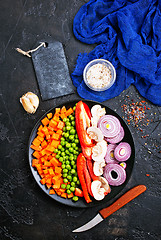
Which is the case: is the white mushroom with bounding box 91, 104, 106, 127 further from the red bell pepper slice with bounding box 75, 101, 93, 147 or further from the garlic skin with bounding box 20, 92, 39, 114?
the garlic skin with bounding box 20, 92, 39, 114

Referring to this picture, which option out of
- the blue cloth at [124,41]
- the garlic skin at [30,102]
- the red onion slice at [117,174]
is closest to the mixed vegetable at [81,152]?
the red onion slice at [117,174]

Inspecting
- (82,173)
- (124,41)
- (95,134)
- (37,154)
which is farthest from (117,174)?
(124,41)

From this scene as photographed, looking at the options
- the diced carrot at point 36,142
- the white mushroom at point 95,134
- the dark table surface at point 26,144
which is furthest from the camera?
the dark table surface at point 26,144

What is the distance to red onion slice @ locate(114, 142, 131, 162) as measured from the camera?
119 inches

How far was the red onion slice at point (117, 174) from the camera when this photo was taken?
301 centimetres

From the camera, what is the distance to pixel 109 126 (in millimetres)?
3047

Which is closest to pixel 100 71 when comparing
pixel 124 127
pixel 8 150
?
pixel 124 127

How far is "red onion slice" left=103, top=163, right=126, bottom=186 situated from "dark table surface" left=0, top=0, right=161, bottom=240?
0.27 meters

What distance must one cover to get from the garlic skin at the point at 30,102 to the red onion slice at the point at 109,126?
82 cm

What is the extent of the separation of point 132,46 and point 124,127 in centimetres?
98

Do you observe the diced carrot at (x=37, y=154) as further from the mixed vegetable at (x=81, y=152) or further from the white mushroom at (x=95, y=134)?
the white mushroom at (x=95, y=134)

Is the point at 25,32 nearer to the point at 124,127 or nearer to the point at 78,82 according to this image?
the point at 78,82

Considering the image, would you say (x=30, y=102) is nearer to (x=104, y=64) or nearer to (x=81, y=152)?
(x=81, y=152)

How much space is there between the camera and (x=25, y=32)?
336cm
